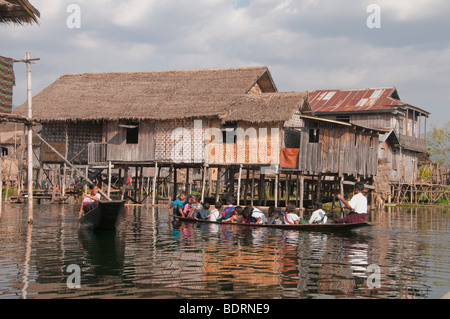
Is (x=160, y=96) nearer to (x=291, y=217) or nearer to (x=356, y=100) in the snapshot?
(x=291, y=217)

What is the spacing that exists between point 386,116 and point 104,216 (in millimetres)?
25412

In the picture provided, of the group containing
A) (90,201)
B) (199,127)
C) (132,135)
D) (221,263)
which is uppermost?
(199,127)

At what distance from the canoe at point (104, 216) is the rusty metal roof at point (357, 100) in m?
23.5

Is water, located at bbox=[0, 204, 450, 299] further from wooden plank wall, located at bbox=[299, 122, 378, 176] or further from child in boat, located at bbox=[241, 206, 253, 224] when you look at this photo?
wooden plank wall, located at bbox=[299, 122, 378, 176]

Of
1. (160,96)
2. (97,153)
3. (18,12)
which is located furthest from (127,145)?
(18,12)

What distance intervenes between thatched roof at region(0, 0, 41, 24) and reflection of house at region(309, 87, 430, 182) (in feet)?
81.8

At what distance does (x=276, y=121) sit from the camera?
82.9ft

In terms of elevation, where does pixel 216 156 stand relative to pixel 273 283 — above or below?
above

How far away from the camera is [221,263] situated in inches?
442

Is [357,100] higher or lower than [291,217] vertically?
higher

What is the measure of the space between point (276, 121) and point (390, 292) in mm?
16881

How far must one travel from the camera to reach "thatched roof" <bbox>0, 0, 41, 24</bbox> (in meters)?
13.9
